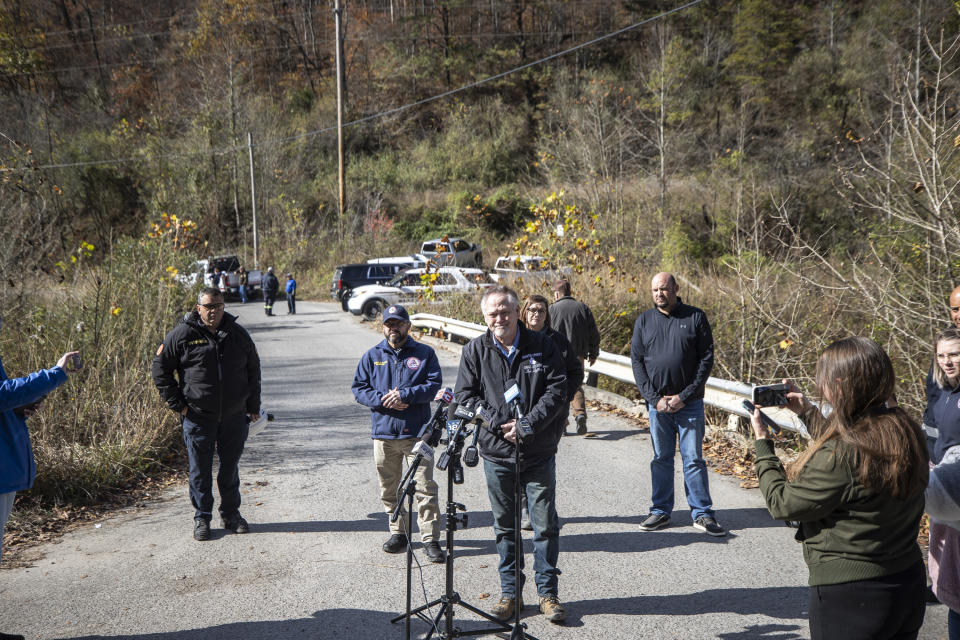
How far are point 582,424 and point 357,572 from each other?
4.13 metres

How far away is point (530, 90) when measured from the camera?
47.2 m

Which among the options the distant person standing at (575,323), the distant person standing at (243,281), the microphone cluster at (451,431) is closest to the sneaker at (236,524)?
the microphone cluster at (451,431)

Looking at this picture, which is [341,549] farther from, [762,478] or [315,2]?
[315,2]

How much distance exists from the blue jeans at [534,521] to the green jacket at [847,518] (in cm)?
167

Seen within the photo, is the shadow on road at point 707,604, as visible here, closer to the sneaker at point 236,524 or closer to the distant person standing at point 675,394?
the distant person standing at point 675,394

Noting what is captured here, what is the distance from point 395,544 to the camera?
16.5 feet

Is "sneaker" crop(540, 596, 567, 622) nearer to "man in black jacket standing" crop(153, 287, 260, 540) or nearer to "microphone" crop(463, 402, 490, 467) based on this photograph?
"microphone" crop(463, 402, 490, 467)

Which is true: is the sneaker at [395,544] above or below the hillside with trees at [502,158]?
below

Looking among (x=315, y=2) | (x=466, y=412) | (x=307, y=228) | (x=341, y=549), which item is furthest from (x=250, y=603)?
(x=315, y=2)

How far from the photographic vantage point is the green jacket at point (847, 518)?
8.19 feet

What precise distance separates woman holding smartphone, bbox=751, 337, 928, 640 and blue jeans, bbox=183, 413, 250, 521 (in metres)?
4.27

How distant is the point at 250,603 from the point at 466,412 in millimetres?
2003

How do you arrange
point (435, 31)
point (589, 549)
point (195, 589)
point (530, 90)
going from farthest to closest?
point (435, 31) → point (530, 90) → point (589, 549) → point (195, 589)

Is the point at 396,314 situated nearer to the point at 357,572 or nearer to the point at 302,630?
the point at 357,572
